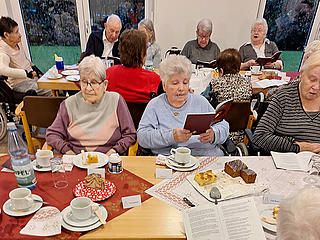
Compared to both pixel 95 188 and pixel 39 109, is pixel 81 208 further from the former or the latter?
pixel 39 109

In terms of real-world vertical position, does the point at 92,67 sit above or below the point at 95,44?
above

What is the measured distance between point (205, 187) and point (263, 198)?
0.28m

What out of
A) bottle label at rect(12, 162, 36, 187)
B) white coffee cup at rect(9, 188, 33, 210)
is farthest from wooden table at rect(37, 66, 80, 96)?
white coffee cup at rect(9, 188, 33, 210)

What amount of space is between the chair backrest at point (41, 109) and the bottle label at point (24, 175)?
2.89 feet

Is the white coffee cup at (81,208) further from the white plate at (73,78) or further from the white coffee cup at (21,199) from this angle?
the white plate at (73,78)

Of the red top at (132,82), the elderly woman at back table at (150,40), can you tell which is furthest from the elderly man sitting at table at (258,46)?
the red top at (132,82)

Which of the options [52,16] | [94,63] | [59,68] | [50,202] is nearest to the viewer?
[50,202]

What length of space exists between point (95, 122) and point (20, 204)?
2.85ft

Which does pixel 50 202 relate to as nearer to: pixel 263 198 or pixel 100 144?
pixel 100 144

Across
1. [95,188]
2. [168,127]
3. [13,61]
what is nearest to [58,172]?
[95,188]

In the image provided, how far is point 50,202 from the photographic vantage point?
3.98ft

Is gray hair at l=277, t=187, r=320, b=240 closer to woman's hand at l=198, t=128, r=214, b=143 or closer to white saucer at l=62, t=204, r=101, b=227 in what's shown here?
white saucer at l=62, t=204, r=101, b=227

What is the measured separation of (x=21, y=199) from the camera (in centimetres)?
113

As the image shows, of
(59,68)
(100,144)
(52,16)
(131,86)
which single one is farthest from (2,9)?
(100,144)
